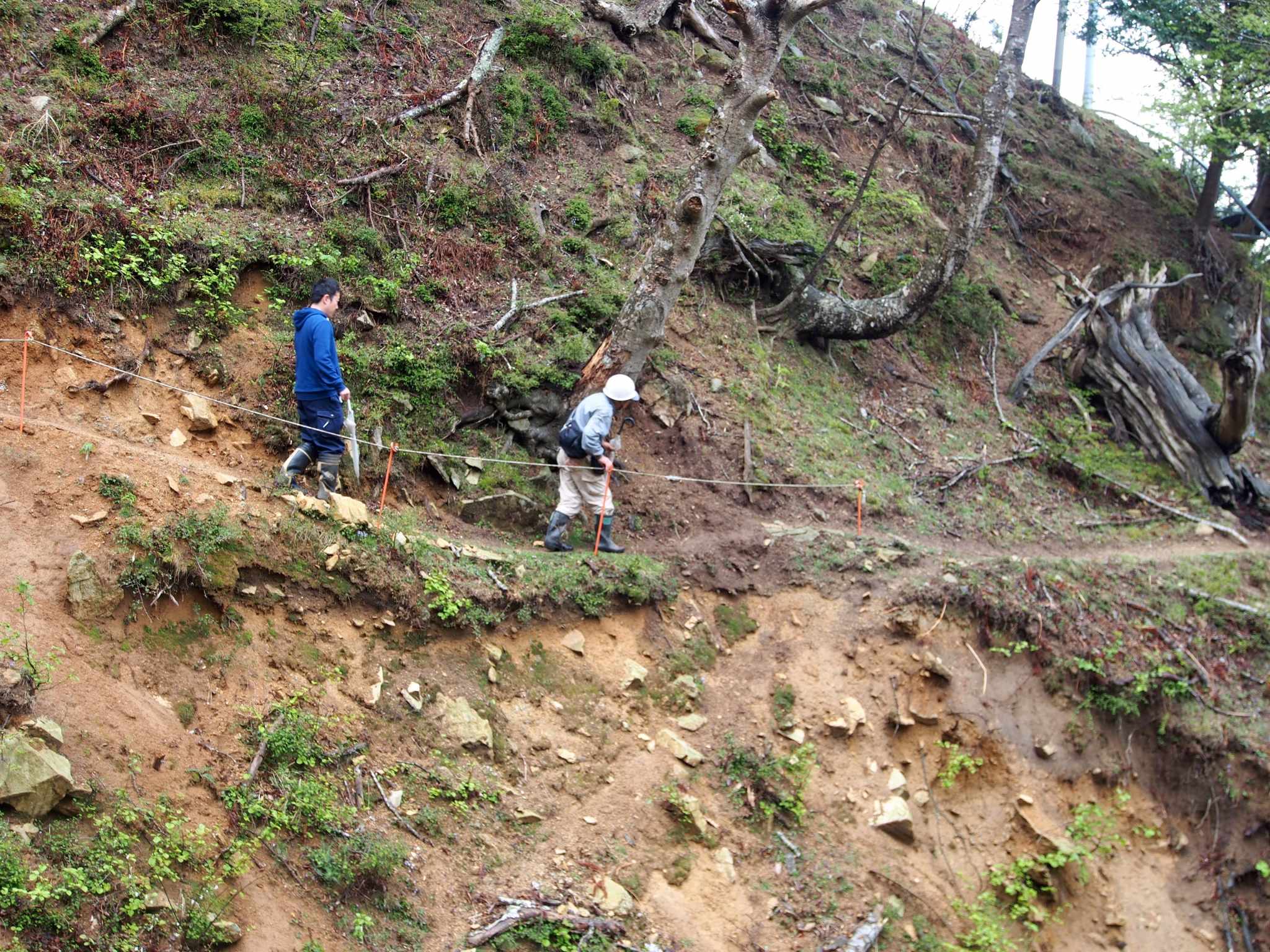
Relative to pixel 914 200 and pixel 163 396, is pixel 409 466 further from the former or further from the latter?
pixel 914 200

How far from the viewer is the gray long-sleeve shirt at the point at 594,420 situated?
870 centimetres

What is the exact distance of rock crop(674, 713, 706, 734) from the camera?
8078 millimetres

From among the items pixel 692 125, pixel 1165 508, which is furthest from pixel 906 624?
pixel 692 125

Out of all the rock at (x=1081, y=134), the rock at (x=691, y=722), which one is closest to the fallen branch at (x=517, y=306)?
the rock at (x=691, y=722)

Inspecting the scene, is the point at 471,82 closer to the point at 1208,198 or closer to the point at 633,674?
the point at 633,674

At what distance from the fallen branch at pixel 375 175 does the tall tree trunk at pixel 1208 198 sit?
1566 centimetres

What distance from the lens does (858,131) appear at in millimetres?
16469

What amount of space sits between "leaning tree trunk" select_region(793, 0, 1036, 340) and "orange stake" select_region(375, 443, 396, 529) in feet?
20.6

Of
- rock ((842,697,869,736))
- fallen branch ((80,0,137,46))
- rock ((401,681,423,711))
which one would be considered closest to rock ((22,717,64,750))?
rock ((401,681,423,711))

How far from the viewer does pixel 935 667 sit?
8.70m

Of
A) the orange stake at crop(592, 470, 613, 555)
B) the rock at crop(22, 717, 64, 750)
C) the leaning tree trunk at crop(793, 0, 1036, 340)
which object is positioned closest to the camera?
the rock at crop(22, 717, 64, 750)

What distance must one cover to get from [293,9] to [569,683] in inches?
355

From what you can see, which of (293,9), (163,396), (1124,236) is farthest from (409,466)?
(1124,236)

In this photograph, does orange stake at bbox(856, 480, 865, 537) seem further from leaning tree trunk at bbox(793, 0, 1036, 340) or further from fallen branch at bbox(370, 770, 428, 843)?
fallen branch at bbox(370, 770, 428, 843)
